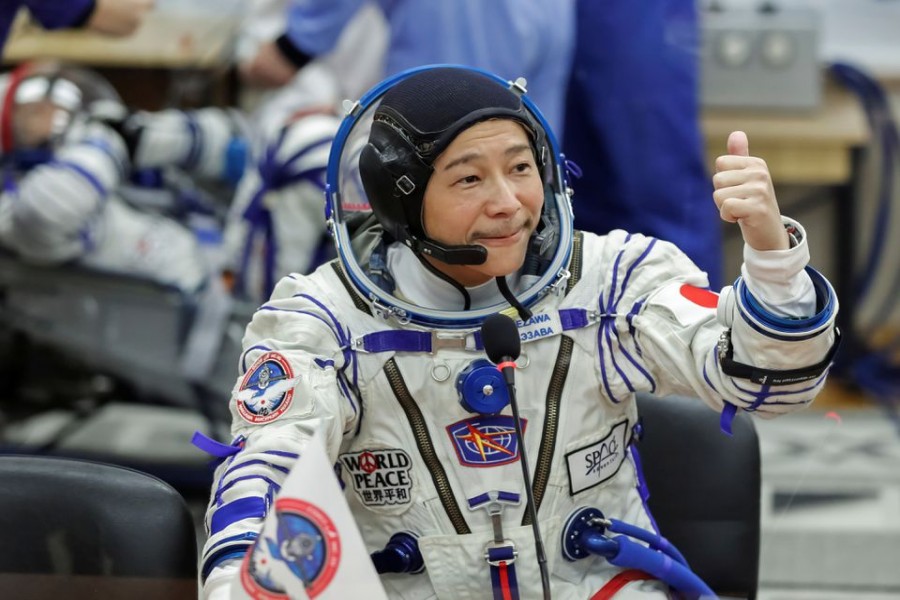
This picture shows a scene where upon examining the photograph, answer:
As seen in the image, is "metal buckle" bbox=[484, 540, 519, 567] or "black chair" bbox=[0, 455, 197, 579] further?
"metal buckle" bbox=[484, 540, 519, 567]

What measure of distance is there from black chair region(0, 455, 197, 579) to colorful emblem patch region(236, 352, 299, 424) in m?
0.12

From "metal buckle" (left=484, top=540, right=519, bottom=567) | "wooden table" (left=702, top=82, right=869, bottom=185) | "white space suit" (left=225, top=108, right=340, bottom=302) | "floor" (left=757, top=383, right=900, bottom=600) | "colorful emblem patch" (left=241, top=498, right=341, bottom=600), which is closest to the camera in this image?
"colorful emblem patch" (left=241, top=498, right=341, bottom=600)

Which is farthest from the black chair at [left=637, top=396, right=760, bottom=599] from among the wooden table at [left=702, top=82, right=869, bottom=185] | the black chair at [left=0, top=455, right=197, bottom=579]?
the wooden table at [left=702, top=82, right=869, bottom=185]

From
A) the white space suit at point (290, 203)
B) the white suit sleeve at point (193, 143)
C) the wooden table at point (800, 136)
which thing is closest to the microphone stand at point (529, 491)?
the white space suit at point (290, 203)

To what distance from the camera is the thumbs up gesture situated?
141 cm

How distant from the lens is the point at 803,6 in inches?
194

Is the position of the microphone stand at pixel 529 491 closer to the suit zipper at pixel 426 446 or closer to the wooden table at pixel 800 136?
the suit zipper at pixel 426 446

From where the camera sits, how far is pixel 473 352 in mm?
1635

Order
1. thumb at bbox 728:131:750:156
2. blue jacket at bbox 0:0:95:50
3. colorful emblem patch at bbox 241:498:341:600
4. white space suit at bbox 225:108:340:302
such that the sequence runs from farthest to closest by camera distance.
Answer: white space suit at bbox 225:108:340:302 → blue jacket at bbox 0:0:95:50 → thumb at bbox 728:131:750:156 → colorful emblem patch at bbox 241:498:341:600

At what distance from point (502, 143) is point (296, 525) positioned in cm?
60

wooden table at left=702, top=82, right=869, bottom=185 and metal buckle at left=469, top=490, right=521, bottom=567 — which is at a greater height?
wooden table at left=702, top=82, right=869, bottom=185

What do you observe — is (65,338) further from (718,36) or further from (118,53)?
(718,36)

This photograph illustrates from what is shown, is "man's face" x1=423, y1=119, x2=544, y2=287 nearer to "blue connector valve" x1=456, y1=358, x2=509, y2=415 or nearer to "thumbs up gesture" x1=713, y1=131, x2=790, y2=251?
"blue connector valve" x1=456, y1=358, x2=509, y2=415

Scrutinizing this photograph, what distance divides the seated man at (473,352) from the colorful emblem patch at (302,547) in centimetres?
35
